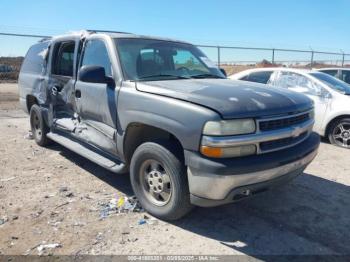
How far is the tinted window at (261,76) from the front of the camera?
8.44m

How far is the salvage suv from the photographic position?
10.2ft

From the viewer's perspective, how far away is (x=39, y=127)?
6660 mm

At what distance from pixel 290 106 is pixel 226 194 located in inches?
46.5

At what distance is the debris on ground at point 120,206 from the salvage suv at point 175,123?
19 cm

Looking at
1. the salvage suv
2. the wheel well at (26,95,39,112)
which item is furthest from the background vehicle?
the wheel well at (26,95,39,112)

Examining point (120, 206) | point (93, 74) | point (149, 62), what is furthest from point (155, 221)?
point (149, 62)

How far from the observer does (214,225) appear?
12.1 feet

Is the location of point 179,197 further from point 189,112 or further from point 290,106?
point 290,106

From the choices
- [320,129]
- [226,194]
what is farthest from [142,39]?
[320,129]

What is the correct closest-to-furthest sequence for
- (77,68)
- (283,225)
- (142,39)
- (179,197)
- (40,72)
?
(179,197)
(283,225)
(142,39)
(77,68)
(40,72)

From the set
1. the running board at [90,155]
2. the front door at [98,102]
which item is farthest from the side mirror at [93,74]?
the running board at [90,155]

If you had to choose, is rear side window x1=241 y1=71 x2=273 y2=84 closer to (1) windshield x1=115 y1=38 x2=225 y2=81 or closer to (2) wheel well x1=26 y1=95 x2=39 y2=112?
(1) windshield x1=115 y1=38 x2=225 y2=81

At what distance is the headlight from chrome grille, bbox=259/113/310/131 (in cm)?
15

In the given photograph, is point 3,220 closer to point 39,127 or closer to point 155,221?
point 155,221
